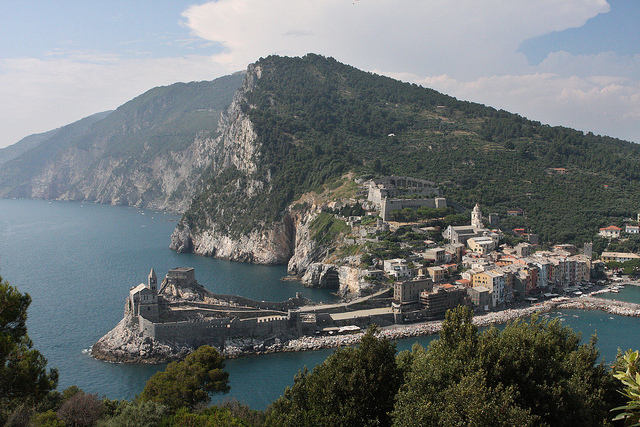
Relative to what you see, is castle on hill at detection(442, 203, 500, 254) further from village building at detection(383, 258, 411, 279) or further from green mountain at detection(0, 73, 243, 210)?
green mountain at detection(0, 73, 243, 210)

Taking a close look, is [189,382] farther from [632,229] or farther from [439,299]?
[632,229]

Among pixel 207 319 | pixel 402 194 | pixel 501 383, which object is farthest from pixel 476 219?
pixel 501 383

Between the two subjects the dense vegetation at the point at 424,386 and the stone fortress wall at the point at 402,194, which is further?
the stone fortress wall at the point at 402,194

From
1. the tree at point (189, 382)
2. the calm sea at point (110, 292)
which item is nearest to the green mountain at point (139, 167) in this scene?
the calm sea at point (110, 292)

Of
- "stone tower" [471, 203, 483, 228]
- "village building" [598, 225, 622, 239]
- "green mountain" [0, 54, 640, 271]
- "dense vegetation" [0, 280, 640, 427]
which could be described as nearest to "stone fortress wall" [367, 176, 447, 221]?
"green mountain" [0, 54, 640, 271]

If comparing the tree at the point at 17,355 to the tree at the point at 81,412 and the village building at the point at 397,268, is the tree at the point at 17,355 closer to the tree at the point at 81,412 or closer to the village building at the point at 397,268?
the tree at the point at 81,412
